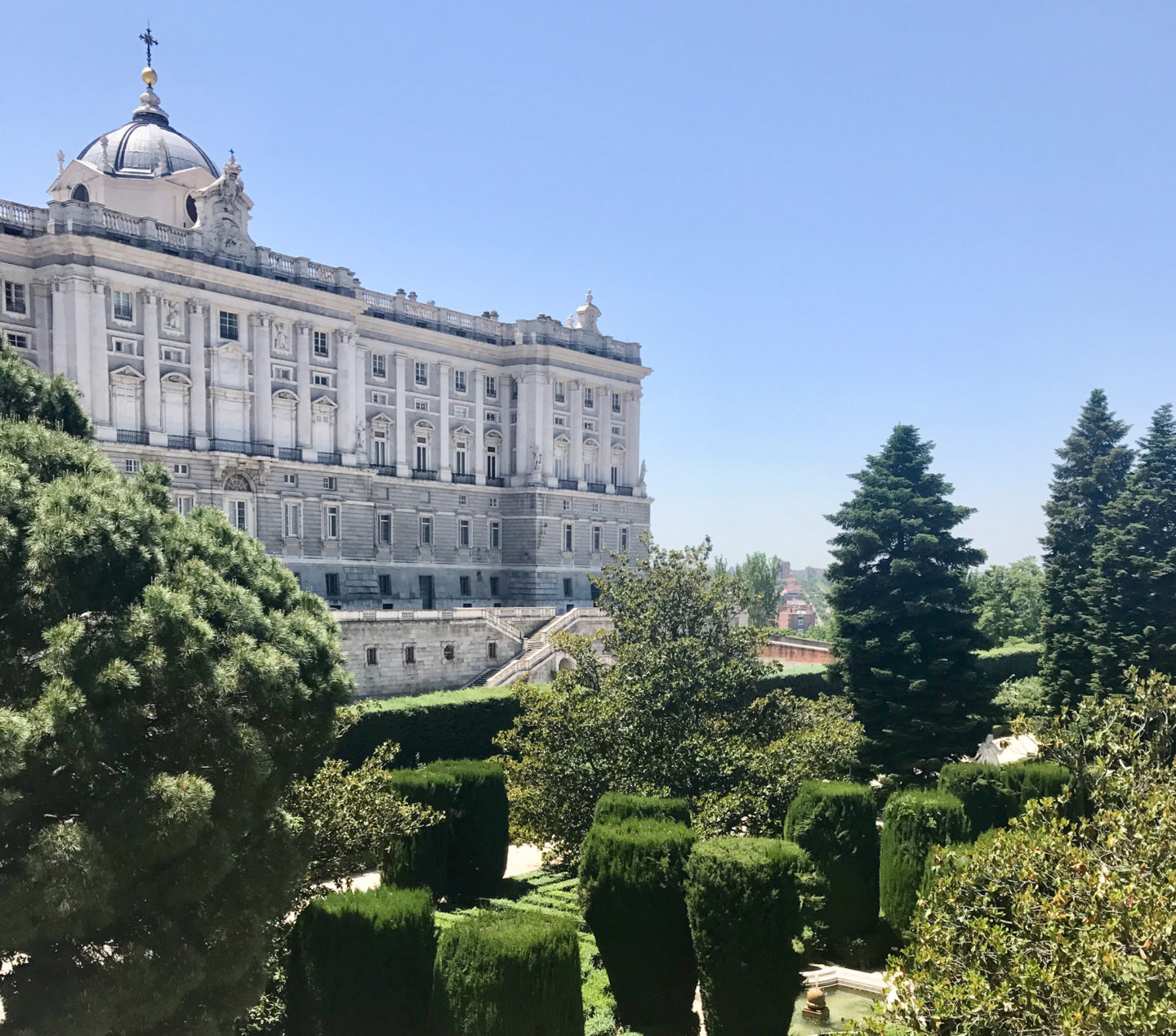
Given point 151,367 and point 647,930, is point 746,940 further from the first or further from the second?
point 151,367

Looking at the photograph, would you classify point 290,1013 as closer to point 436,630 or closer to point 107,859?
point 107,859

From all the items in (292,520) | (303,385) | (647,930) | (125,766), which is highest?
(303,385)

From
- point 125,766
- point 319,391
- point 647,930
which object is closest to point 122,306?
point 319,391

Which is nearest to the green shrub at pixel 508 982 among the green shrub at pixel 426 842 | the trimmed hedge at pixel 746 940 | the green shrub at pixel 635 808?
the trimmed hedge at pixel 746 940

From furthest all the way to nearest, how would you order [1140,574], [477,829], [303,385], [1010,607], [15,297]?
[1010,607]
[303,385]
[15,297]
[1140,574]
[477,829]

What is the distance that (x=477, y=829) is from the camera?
22.0 m

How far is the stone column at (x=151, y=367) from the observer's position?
46.4m

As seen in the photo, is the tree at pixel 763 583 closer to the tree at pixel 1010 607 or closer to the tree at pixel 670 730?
the tree at pixel 1010 607

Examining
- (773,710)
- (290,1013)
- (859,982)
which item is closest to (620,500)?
(773,710)

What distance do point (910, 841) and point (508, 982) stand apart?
10.2 m

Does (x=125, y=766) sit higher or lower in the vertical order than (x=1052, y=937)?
higher

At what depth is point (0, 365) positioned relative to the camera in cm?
1363

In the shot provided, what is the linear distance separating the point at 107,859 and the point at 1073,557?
3520cm

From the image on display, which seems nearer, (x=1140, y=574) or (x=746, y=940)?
(x=746, y=940)
